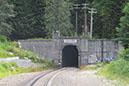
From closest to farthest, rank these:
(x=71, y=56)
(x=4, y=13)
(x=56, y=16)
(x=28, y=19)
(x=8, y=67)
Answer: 1. (x=8, y=67)
2. (x=4, y=13)
3. (x=71, y=56)
4. (x=28, y=19)
5. (x=56, y=16)

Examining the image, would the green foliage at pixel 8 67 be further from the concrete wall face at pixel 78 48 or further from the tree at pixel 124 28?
the tree at pixel 124 28

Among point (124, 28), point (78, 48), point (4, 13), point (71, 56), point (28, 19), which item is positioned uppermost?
point (4, 13)

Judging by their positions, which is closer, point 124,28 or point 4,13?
point 124,28

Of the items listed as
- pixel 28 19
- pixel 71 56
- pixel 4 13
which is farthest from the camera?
pixel 28 19

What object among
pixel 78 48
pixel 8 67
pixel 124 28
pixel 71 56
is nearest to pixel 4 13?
pixel 78 48

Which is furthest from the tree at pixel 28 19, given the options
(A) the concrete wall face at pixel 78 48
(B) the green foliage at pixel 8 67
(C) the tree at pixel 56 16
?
(B) the green foliage at pixel 8 67

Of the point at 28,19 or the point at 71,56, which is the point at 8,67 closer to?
the point at 71,56

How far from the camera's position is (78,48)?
1467 inches

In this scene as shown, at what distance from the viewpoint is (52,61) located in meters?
37.6

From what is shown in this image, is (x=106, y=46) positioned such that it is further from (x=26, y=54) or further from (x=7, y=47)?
(x=7, y=47)

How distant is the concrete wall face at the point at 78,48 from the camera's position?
122ft

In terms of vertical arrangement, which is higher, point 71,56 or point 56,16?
point 56,16

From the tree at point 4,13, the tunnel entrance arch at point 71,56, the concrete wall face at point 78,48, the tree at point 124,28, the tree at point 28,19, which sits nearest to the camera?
the tree at point 124,28

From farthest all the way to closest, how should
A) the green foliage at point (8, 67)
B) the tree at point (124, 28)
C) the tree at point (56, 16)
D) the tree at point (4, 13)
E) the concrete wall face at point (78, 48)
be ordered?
the tree at point (56, 16) → the tree at point (4, 13) → the concrete wall face at point (78, 48) → the tree at point (124, 28) → the green foliage at point (8, 67)
